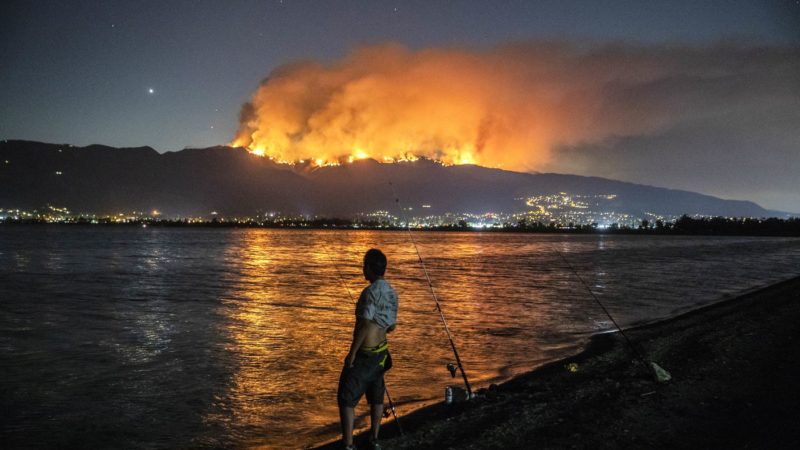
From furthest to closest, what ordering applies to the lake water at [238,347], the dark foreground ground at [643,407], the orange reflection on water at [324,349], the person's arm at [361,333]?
the orange reflection on water at [324,349] < the lake water at [238,347] < the dark foreground ground at [643,407] < the person's arm at [361,333]

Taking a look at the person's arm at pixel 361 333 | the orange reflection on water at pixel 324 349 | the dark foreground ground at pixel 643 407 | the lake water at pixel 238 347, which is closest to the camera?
the person's arm at pixel 361 333

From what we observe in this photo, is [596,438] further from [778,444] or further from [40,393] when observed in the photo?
[40,393]

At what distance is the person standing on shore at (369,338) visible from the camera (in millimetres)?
5559

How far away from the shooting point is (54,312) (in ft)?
65.7

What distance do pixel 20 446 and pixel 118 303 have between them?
1655 centimetres

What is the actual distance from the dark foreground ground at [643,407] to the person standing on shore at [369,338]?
963mm

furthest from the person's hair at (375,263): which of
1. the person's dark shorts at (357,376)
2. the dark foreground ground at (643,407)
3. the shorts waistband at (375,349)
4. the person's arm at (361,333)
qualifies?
the dark foreground ground at (643,407)

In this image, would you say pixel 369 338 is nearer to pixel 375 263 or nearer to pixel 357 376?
pixel 357 376

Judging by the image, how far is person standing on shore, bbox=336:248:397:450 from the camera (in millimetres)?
5559

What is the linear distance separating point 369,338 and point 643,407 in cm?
378

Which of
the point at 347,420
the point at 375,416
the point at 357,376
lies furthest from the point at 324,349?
the point at 357,376

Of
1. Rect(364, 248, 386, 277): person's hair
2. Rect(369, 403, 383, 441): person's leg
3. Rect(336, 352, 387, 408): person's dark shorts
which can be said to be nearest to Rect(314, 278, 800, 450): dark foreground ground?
Rect(369, 403, 383, 441): person's leg

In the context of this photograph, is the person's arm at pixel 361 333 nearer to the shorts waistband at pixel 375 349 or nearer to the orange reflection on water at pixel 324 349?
the shorts waistband at pixel 375 349

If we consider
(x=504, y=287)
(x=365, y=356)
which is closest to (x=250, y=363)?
(x=365, y=356)
